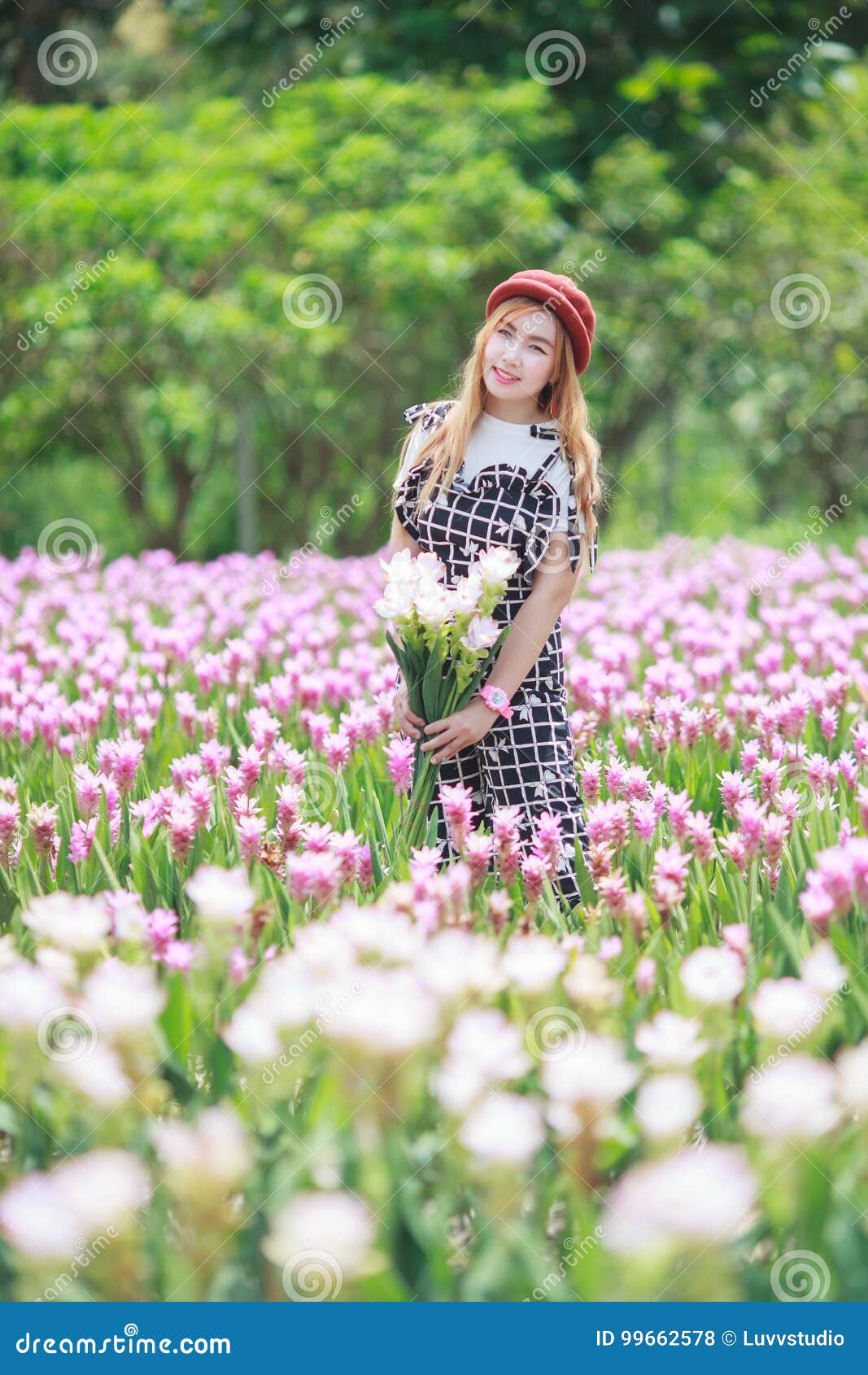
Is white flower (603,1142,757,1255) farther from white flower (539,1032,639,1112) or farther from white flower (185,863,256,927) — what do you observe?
white flower (185,863,256,927)

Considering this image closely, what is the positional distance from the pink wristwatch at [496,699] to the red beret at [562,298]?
759 millimetres

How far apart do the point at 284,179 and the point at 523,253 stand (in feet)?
6.63

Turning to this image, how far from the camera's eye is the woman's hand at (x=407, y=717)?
9.40 feet

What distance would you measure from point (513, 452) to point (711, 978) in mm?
1559

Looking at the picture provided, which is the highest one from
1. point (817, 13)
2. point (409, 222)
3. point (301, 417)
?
point (817, 13)

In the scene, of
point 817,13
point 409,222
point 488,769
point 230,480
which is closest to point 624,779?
point 488,769

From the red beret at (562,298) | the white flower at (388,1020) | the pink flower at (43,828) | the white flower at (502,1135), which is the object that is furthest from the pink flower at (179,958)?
the red beret at (562,298)

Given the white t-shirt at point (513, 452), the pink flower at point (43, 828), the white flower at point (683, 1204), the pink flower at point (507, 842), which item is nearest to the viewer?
the white flower at point (683, 1204)

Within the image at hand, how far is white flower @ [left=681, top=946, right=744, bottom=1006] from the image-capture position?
1.62m

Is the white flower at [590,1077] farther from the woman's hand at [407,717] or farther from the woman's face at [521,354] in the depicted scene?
the woman's face at [521,354]

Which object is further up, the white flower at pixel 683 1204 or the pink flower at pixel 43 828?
the white flower at pixel 683 1204

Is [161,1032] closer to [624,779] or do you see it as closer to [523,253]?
[624,779]

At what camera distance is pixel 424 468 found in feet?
9.87

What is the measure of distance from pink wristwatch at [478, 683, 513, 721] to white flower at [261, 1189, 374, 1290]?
1554mm
